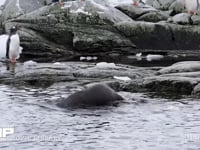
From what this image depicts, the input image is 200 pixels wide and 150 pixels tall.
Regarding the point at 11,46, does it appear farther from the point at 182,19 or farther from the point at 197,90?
the point at 197,90

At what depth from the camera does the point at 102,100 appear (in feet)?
31.6

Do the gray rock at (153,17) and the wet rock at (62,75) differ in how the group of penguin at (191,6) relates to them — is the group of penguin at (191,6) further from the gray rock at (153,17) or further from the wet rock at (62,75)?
the wet rock at (62,75)

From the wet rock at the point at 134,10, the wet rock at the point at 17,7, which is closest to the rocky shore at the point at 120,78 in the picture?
the wet rock at the point at 134,10

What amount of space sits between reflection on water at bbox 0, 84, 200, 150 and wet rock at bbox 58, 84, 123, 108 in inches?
9.7

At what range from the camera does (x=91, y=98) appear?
9625mm

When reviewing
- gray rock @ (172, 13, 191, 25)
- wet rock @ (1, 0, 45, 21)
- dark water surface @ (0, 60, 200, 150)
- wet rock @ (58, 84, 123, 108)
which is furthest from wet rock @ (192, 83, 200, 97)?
wet rock @ (1, 0, 45, 21)

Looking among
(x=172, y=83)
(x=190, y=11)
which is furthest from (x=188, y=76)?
(x=190, y=11)

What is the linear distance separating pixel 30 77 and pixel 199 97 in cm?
450

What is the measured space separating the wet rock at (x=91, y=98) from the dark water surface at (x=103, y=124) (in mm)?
246

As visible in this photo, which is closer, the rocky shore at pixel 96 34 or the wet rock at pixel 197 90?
the wet rock at pixel 197 90

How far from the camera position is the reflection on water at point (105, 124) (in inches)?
277

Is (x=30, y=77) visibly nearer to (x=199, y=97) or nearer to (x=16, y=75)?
(x=16, y=75)

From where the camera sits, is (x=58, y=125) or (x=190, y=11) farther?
(x=190, y=11)

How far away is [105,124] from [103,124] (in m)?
0.03
